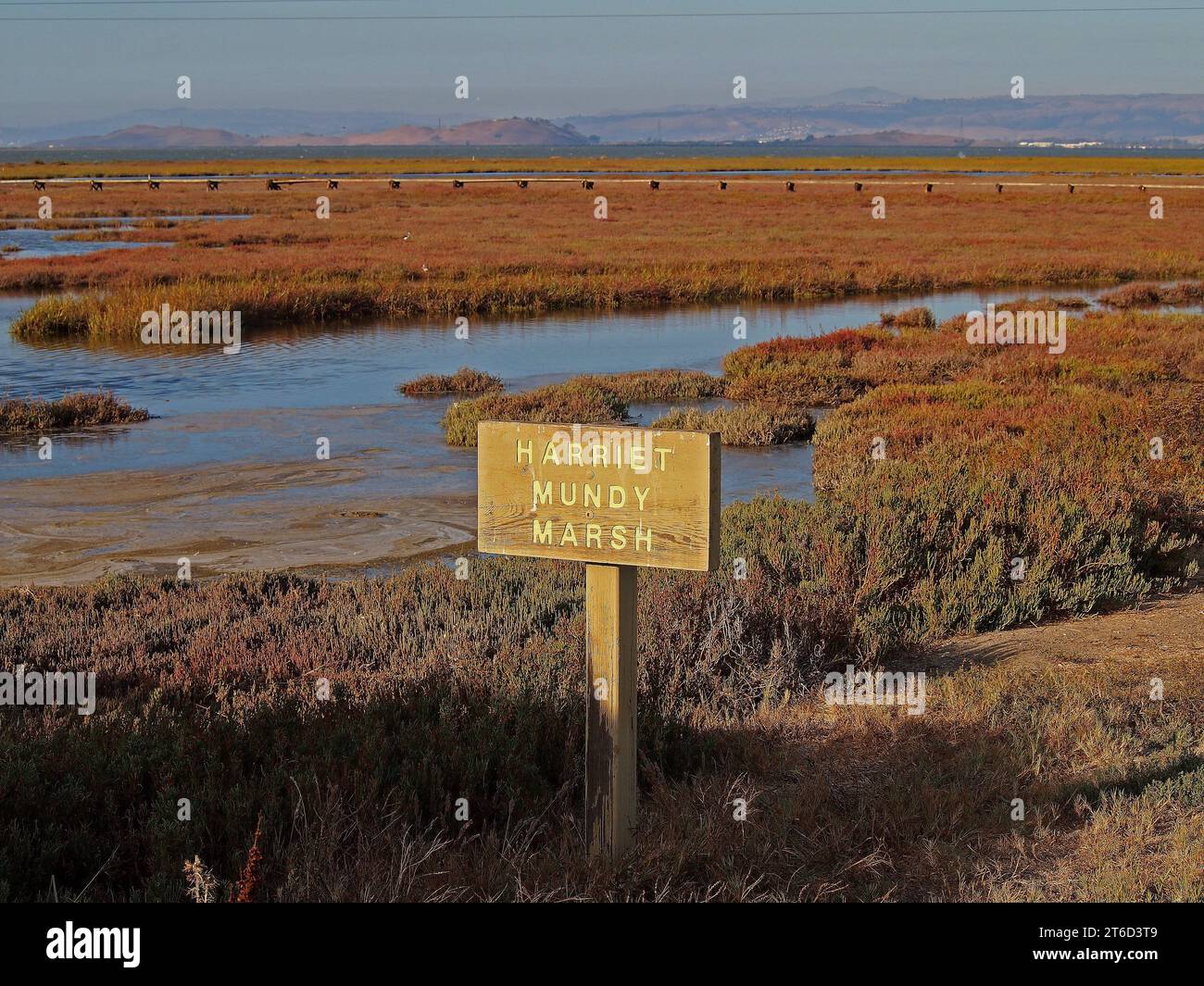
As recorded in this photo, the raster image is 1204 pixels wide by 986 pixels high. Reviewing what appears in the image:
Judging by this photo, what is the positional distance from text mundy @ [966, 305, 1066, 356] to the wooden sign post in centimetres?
1692

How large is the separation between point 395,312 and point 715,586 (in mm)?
22059

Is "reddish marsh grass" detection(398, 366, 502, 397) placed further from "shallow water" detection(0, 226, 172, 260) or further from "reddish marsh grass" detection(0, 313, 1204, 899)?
"shallow water" detection(0, 226, 172, 260)

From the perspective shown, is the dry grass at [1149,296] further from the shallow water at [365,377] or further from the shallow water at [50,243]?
the shallow water at [50,243]

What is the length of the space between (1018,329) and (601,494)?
68.7 feet

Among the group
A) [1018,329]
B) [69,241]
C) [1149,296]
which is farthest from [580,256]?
[69,241]

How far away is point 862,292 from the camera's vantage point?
106ft

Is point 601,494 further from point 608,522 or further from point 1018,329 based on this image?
point 1018,329

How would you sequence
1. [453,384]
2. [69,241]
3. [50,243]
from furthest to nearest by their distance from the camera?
1. [69,241]
2. [50,243]
3. [453,384]

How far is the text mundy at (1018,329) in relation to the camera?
2111 cm

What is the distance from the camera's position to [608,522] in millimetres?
3955

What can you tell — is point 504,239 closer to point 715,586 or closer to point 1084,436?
point 1084,436

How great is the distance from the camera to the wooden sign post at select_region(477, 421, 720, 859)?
3871 millimetres

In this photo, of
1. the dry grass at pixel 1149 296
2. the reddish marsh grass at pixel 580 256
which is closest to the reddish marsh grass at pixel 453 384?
the reddish marsh grass at pixel 580 256
